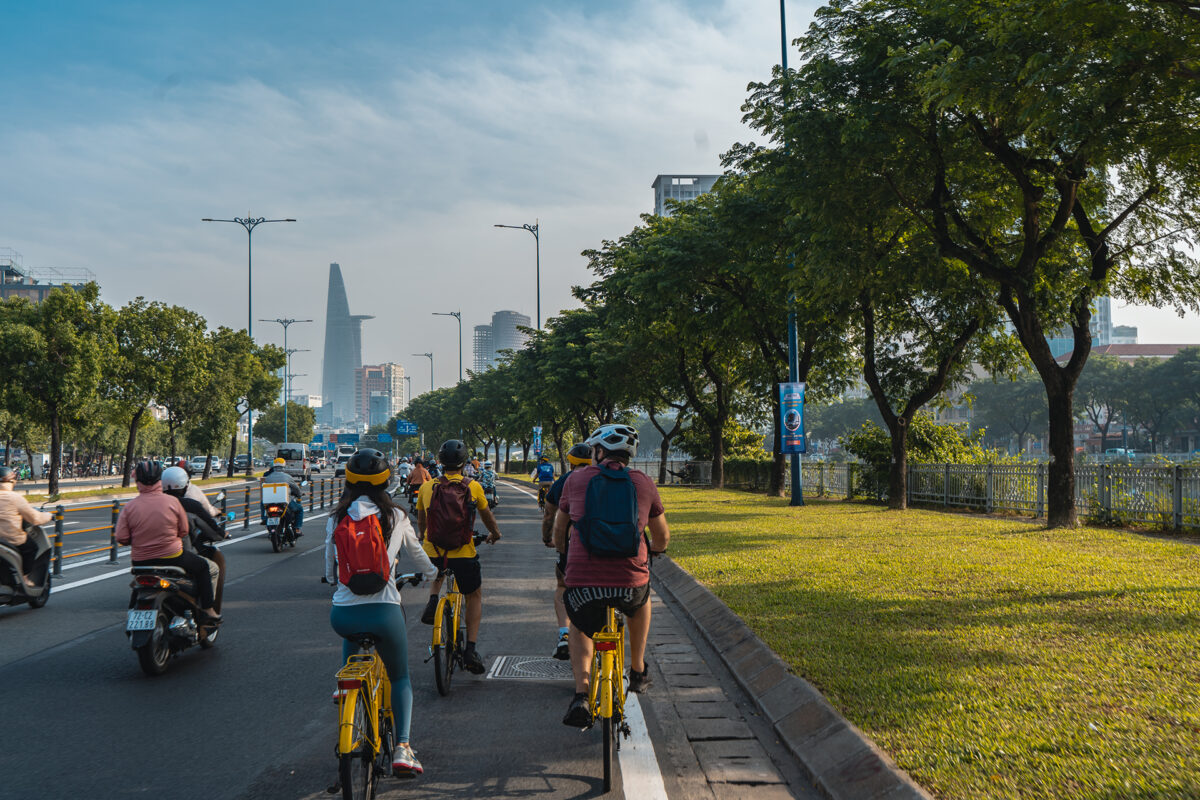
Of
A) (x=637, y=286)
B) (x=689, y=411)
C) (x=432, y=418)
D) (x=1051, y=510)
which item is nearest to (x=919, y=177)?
(x=1051, y=510)

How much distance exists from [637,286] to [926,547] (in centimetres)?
1597

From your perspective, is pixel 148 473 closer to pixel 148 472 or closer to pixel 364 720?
pixel 148 472

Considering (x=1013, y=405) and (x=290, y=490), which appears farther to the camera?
(x=1013, y=405)

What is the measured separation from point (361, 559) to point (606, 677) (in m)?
1.35

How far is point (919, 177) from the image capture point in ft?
58.7

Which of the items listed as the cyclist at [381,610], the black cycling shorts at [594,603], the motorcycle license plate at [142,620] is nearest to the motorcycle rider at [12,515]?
the motorcycle license plate at [142,620]

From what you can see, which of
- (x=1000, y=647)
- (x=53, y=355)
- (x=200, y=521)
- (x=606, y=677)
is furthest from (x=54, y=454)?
(x=606, y=677)

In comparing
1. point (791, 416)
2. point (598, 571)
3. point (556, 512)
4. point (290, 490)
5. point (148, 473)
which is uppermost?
point (791, 416)

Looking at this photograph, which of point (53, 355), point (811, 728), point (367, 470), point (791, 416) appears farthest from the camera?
point (53, 355)

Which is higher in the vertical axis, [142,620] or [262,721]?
[142,620]

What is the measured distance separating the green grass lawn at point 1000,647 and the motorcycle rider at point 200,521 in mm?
4753

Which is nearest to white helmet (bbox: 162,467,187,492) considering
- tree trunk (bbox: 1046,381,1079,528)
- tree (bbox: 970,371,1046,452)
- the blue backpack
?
the blue backpack

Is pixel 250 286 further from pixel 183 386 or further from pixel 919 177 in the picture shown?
pixel 919 177

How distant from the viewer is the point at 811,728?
18.8 ft
